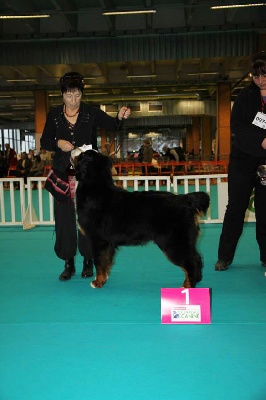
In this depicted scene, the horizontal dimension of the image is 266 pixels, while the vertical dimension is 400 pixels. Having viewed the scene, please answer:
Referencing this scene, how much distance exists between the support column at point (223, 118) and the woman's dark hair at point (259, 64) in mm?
15880

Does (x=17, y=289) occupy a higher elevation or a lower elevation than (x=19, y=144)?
lower

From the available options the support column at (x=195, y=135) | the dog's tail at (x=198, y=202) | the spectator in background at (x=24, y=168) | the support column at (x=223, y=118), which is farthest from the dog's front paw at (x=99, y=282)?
the support column at (x=195, y=135)

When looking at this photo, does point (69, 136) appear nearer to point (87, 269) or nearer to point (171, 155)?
point (87, 269)

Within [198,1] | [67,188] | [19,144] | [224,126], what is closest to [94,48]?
[198,1]

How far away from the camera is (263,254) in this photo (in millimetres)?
3951

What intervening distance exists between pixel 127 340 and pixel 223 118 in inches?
717

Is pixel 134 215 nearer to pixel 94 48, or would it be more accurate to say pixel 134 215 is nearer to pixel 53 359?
pixel 53 359

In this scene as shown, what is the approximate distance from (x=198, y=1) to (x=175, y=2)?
637mm

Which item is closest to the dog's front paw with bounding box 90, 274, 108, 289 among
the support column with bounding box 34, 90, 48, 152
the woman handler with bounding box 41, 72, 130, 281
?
the woman handler with bounding box 41, 72, 130, 281

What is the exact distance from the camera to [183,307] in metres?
2.62

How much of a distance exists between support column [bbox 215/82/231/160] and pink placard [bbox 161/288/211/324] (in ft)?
55.7

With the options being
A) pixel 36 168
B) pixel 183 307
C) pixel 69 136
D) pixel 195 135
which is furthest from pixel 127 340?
pixel 195 135

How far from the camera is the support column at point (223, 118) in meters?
19.1

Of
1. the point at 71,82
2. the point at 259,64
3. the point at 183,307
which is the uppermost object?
the point at 259,64
